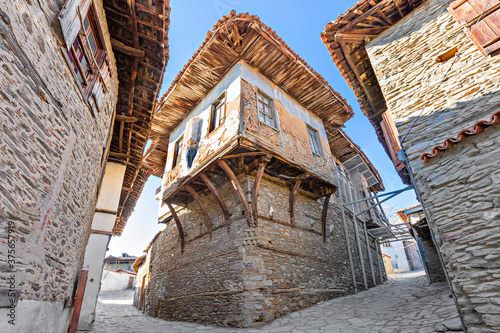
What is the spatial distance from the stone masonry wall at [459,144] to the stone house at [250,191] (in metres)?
3.51

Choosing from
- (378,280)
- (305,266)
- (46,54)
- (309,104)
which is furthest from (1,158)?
(378,280)

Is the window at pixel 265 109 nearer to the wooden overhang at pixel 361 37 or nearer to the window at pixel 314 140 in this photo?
the window at pixel 314 140

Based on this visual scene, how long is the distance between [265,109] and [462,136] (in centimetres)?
545

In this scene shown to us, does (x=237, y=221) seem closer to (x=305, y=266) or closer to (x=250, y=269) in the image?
(x=250, y=269)

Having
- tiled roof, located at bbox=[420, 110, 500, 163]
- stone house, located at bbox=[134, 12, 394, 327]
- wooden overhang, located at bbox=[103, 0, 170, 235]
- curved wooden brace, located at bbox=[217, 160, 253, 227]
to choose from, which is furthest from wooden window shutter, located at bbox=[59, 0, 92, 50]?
tiled roof, located at bbox=[420, 110, 500, 163]

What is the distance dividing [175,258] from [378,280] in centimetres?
911

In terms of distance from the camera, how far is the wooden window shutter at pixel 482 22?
12.9 feet

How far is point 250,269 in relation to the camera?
6270mm

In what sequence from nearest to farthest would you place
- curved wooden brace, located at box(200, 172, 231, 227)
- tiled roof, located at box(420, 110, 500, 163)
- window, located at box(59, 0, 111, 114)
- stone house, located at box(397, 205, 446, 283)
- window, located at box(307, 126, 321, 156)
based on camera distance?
1. tiled roof, located at box(420, 110, 500, 163)
2. window, located at box(59, 0, 111, 114)
3. curved wooden brace, located at box(200, 172, 231, 227)
4. stone house, located at box(397, 205, 446, 283)
5. window, located at box(307, 126, 321, 156)

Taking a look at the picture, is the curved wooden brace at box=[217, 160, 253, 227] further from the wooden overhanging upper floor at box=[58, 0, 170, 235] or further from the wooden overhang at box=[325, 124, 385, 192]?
the wooden overhang at box=[325, 124, 385, 192]

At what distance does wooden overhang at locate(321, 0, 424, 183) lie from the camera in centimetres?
558

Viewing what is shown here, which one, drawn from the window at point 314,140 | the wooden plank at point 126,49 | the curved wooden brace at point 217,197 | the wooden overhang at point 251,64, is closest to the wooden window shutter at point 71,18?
the wooden plank at point 126,49

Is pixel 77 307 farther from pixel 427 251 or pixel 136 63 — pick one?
pixel 427 251

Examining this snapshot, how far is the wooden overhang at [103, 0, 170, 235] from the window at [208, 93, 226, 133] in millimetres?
2010
